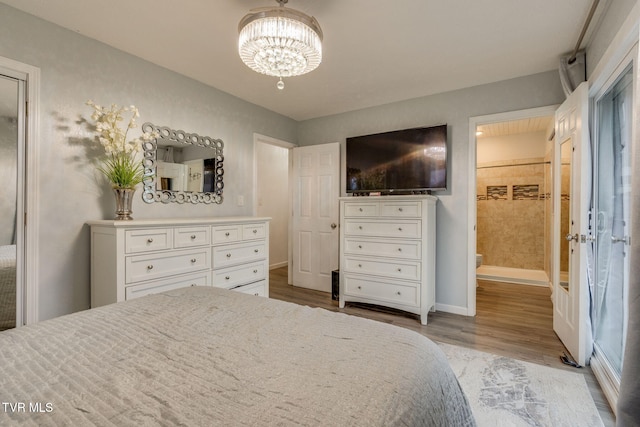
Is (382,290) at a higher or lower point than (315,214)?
lower

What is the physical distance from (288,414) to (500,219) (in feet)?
20.5

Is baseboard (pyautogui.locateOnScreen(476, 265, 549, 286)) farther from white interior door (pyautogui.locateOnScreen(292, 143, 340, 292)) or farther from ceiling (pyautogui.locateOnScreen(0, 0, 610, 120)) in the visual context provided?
ceiling (pyautogui.locateOnScreen(0, 0, 610, 120))

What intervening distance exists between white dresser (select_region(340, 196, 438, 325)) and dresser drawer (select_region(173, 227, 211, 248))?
155 centimetres

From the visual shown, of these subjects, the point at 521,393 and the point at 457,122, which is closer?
the point at 521,393

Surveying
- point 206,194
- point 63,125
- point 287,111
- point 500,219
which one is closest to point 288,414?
point 63,125

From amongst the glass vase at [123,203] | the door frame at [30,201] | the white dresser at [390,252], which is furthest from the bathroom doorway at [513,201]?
the door frame at [30,201]

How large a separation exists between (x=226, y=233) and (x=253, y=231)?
1.18 ft

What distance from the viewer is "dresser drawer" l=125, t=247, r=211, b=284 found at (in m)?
2.20

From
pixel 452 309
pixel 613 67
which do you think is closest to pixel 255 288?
pixel 452 309

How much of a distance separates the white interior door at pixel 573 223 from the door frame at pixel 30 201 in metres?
3.85

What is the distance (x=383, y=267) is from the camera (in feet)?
11.0

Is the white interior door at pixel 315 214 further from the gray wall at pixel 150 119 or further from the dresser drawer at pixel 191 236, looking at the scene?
the dresser drawer at pixel 191 236

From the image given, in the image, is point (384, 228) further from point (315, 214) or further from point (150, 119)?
point (150, 119)

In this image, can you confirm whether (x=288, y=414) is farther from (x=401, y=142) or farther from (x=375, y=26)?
(x=401, y=142)
